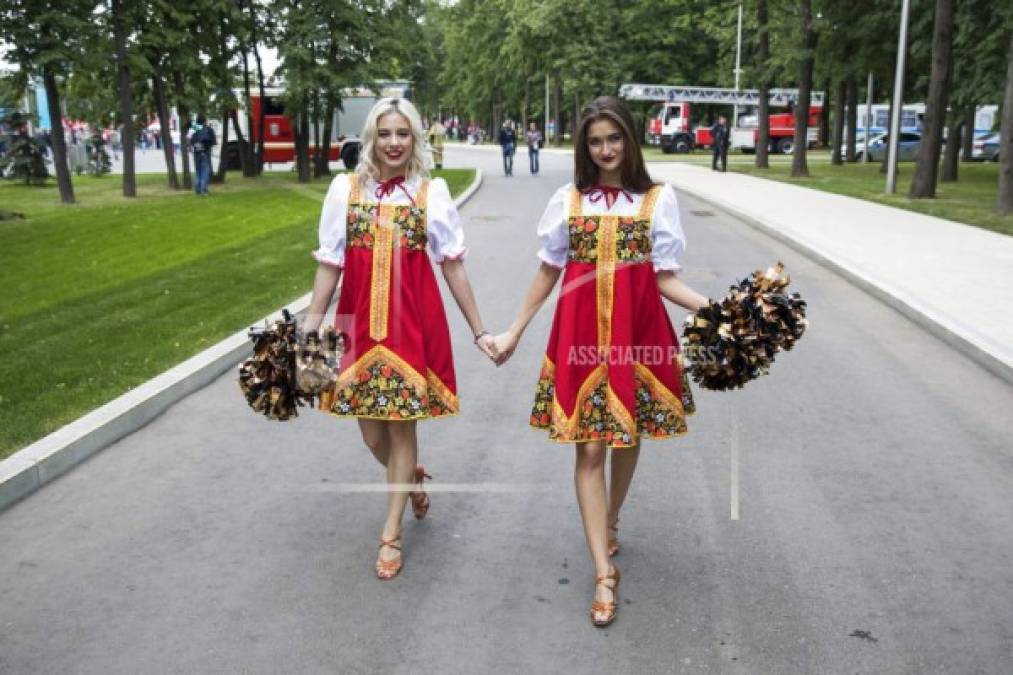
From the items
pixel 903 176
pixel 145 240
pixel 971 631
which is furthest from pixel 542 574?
pixel 903 176

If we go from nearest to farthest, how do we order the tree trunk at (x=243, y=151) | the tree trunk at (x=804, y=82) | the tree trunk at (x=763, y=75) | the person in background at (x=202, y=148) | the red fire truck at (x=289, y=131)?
the person in background at (x=202, y=148), the tree trunk at (x=804, y=82), the tree trunk at (x=243, y=151), the tree trunk at (x=763, y=75), the red fire truck at (x=289, y=131)

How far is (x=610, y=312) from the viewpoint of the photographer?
3.71 metres

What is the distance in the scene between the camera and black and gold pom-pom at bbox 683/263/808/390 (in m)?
3.74

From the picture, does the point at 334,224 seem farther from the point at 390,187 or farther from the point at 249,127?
the point at 249,127

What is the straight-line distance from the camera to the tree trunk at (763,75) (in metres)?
32.9

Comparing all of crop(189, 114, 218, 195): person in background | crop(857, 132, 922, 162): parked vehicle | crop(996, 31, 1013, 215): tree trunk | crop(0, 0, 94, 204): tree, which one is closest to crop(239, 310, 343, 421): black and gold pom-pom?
crop(996, 31, 1013, 215): tree trunk

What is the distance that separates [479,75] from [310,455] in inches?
2842

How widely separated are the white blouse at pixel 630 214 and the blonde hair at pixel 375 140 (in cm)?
59

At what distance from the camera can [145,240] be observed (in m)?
14.9

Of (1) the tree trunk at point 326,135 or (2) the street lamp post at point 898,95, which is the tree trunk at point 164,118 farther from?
(2) the street lamp post at point 898,95

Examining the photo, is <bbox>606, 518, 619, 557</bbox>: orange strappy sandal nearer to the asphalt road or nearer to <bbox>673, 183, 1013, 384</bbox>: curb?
the asphalt road

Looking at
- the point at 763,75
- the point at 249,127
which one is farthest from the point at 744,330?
the point at 763,75

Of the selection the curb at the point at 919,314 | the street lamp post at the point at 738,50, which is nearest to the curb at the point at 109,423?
the curb at the point at 919,314

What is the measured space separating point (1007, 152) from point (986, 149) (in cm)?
2931
